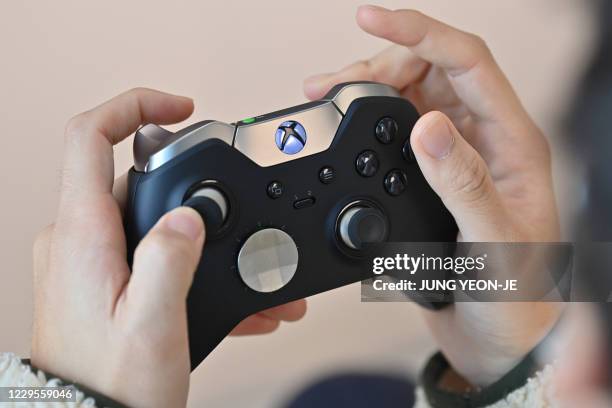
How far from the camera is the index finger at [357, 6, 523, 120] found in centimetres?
60

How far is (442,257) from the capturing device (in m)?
0.56

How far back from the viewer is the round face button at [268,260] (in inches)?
18.9

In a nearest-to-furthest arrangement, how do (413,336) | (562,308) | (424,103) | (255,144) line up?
(255,144) → (562,308) → (424,103) → (413,336)

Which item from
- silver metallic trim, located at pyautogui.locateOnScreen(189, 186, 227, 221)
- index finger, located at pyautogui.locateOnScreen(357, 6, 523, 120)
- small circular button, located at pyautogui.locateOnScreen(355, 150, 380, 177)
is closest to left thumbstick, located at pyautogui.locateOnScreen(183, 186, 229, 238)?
silver metallic trim, located at pyautogui.locateOnScreen(189, 186, 227, 221)

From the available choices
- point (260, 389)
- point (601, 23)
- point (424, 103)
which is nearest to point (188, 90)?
point (424, 103)

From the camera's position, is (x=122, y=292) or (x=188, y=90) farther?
(x=188, y=90)

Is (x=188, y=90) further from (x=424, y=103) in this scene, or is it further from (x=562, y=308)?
(x=562, y=308)

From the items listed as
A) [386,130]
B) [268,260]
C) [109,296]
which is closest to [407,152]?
[386,130]

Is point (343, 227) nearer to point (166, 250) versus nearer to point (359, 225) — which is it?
point (359, 225)

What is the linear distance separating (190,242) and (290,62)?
433 mm

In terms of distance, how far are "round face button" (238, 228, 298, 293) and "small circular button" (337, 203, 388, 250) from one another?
0.12 feet

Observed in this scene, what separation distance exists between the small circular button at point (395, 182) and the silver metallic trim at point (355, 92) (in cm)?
6
